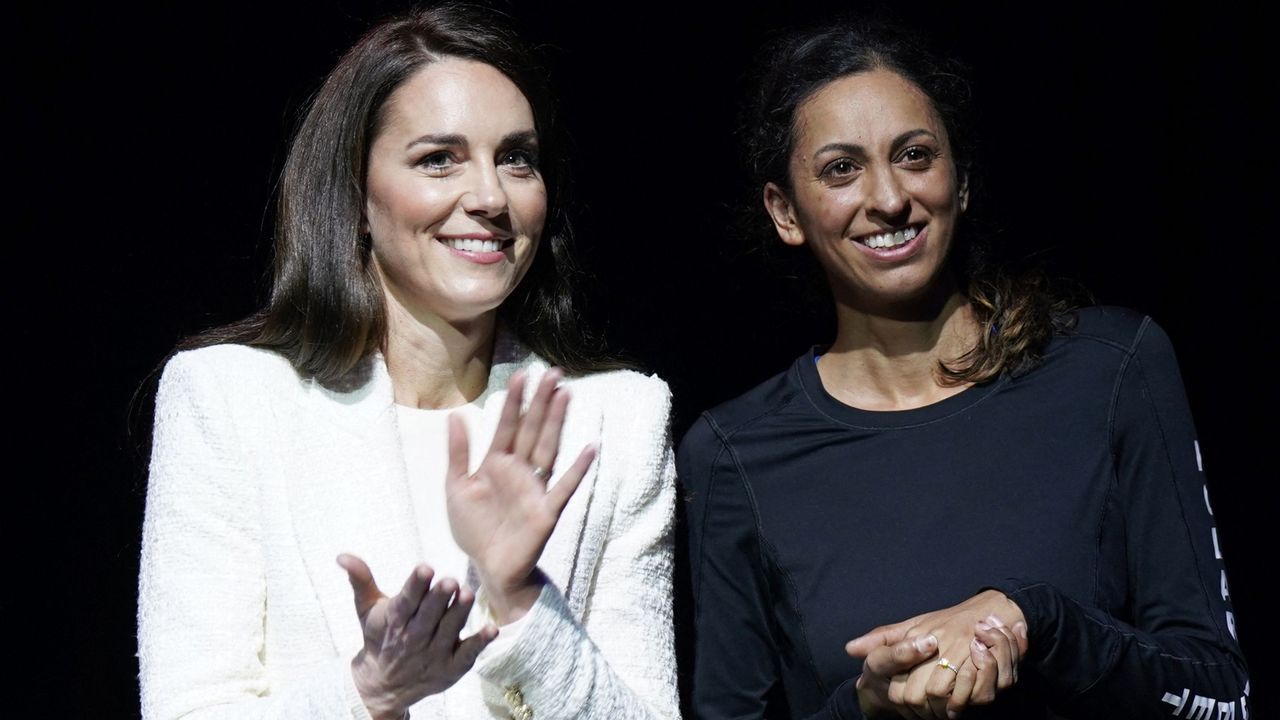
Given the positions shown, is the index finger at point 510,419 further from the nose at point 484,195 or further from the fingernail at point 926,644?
the fingernail at point 926,644

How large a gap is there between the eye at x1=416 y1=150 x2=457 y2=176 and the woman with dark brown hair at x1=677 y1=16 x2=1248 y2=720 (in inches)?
22.5

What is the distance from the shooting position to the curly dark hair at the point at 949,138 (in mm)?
2334

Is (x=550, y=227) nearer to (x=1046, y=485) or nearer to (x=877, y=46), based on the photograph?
(x=877, y=46)

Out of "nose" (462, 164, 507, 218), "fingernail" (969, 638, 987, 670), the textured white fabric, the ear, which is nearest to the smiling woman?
"nose" (462, 164, 507, 218)

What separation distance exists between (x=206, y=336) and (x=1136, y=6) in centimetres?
185

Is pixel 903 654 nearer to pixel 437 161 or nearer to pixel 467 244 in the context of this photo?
pixel 467 244

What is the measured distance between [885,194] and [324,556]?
98 centimetres

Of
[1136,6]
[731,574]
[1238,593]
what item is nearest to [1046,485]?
[731,574]

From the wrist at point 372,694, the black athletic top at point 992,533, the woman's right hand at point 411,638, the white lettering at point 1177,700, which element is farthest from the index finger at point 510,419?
the white lettering at point 1177,700

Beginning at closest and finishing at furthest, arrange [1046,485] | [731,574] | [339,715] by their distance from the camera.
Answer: [339,715]
[1046,485]
[731,574]

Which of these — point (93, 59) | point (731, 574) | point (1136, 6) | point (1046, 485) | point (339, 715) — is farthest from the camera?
point (1136, 6)

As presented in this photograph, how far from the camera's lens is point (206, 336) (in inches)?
89.9

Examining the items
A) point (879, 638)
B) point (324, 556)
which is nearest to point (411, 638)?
point (324, 556)

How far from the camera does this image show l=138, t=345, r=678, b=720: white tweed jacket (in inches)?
75.0
